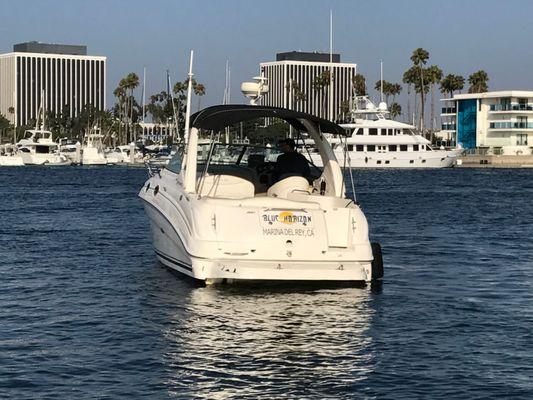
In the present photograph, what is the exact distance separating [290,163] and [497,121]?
14034cm

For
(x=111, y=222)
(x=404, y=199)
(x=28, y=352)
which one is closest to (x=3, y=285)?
(x=28, y=352)

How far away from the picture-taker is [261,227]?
54.1 ft

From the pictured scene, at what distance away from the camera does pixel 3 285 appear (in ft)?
60.1

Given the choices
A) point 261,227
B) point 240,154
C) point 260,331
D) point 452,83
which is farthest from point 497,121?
→ point 260,331

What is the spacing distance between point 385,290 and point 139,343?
5.66 meters

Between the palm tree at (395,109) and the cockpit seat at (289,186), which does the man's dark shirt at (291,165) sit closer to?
the cockpit seat at (289,186)

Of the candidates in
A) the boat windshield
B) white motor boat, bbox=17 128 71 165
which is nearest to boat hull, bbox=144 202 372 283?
the boat windshield

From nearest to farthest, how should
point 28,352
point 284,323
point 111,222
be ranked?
point 28,352 < point 284,323 < point 111,222

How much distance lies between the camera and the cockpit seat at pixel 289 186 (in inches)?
724

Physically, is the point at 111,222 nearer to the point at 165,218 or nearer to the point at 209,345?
the point at 165,218

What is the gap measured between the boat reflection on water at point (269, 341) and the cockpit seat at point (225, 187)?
5.65 feet

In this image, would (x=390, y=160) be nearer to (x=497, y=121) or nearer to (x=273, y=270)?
(x=497, y=121)

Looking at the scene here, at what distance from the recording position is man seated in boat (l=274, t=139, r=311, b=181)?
19281 millimetres

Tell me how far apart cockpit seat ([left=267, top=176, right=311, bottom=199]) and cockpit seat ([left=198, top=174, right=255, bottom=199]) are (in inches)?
20.1
